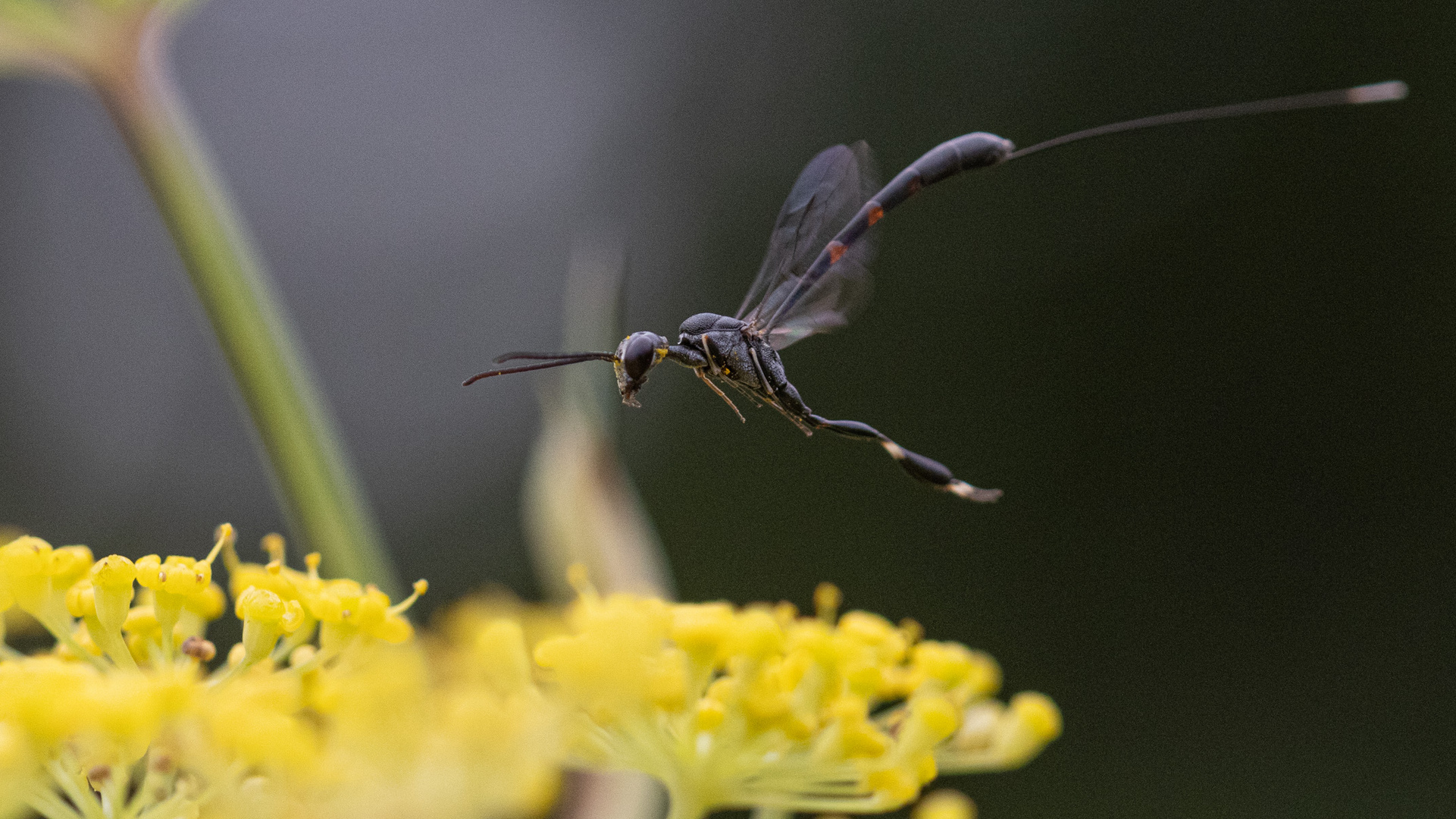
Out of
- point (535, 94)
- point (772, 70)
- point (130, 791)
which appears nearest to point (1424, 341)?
point (772, 70)

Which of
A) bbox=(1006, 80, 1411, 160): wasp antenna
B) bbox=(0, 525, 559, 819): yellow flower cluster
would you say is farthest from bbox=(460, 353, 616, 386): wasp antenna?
bbox=(1006, 80, 1411, 160): wasp antenna

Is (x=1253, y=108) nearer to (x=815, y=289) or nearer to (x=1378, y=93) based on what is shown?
(x=1378, y=93)

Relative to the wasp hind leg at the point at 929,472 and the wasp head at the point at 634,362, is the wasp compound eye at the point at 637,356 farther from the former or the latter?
the wasp hind leg at the point at 929,472

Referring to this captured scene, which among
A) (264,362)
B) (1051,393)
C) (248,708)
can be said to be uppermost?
(264,362)

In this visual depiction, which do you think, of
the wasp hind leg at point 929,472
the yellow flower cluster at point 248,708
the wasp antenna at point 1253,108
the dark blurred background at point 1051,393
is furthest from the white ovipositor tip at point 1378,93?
the dark blurred background at point 1051,393

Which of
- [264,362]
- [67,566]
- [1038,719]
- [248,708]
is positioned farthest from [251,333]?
[1038,719]

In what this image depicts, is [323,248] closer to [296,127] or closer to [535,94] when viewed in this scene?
[296,127]
